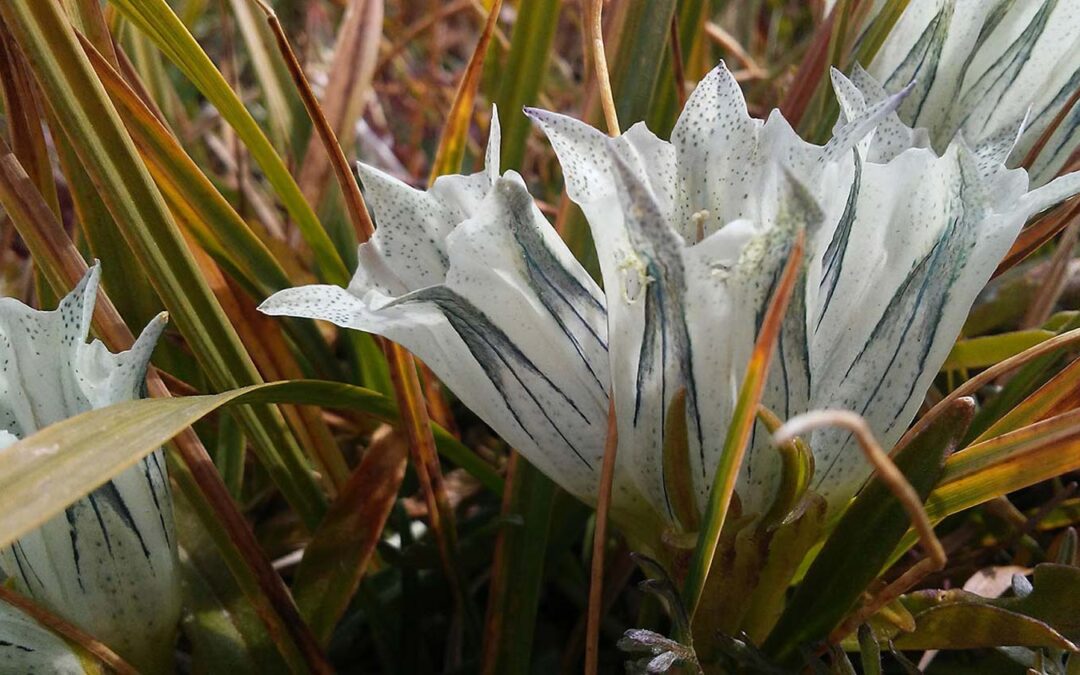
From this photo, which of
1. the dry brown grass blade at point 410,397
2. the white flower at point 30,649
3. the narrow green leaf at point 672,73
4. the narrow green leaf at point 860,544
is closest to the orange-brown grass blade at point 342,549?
the dry brown grass blade at point 410,397

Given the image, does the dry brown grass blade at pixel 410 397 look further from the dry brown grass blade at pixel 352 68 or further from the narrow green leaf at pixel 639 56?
the dry brown grass blade at pixel 352 68

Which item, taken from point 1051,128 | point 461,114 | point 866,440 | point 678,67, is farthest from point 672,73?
point 866,440

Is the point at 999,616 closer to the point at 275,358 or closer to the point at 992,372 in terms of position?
the point at 992,372

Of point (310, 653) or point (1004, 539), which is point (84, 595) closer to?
point (310, 653)

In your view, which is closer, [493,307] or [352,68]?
[493,307]

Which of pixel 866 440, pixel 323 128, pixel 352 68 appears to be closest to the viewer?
pixel 866 440

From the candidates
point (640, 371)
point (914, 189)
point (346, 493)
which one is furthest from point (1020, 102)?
point (346, 493)
